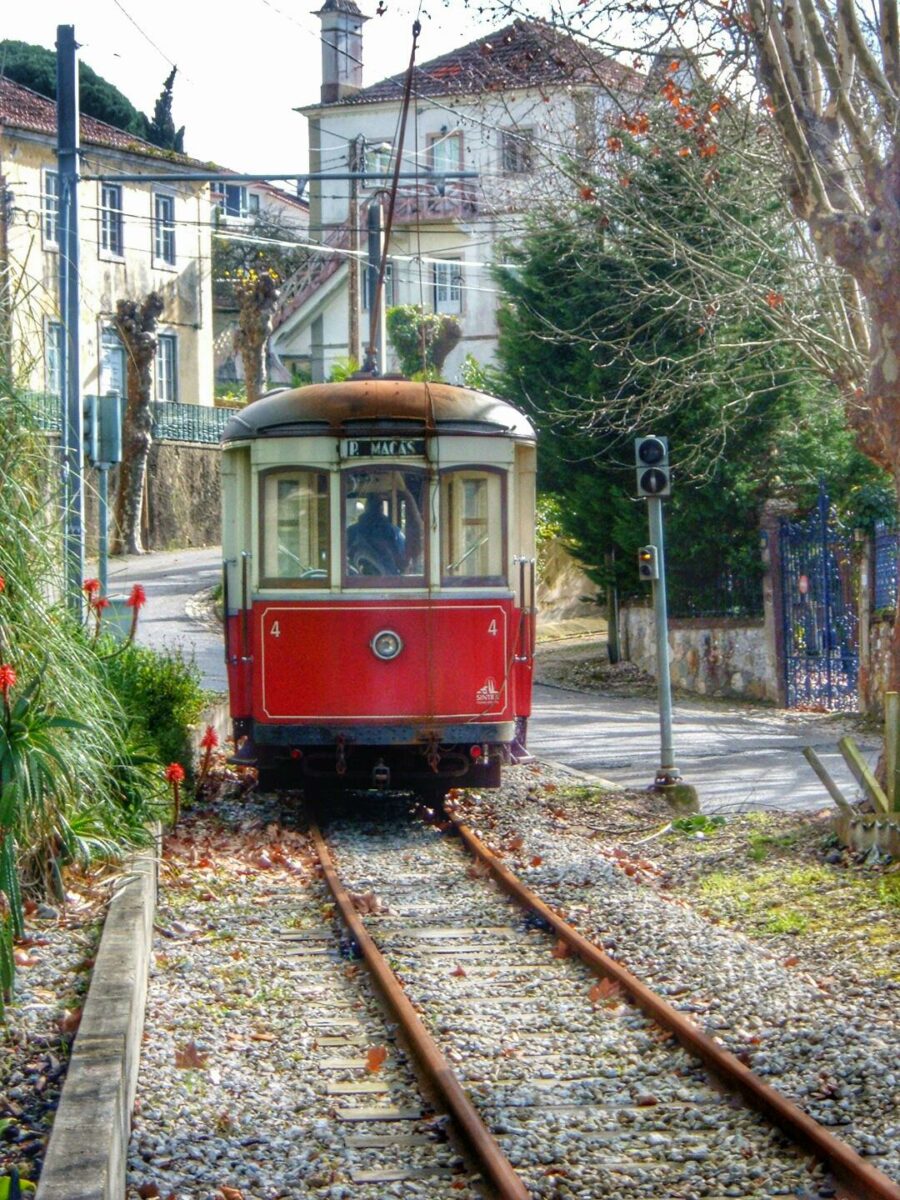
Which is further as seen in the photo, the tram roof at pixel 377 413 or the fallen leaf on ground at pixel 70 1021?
the tram roof at pixel 377 413

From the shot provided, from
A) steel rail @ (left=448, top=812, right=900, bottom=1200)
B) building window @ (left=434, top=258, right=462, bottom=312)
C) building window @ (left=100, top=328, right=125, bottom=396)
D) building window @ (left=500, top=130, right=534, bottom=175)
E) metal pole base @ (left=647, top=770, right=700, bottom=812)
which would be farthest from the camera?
→ building window @ (left=434, top=258, right=462, bottom=312)

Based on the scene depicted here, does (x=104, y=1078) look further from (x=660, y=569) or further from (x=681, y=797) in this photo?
(x=660, y=569)

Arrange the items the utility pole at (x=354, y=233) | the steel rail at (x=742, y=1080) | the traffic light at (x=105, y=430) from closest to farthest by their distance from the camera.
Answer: the steel rail at (x=742, y=1080), the traffic light at (x=105, y=430), the utility pole at (x=354, y=233)

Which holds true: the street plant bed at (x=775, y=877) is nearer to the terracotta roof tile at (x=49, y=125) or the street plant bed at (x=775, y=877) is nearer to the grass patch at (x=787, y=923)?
the grass patch at (x=787, y=923)

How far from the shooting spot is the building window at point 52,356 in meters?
9.11

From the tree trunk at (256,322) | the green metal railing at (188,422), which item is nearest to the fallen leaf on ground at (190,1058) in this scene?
the tree trunk at (256,322)

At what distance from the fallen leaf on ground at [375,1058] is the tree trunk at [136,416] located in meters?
31.2

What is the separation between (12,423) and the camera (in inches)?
334

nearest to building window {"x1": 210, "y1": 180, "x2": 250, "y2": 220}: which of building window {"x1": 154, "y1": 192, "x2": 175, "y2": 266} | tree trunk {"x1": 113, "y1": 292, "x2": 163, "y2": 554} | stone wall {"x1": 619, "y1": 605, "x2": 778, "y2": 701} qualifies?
building window {"x1": 154, "y1": 192, "x2": 175, "y2": 266}

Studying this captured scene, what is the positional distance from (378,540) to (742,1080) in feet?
22.3

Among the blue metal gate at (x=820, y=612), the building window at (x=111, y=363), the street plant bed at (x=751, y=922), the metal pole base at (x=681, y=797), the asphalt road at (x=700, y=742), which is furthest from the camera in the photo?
the building window at (x=111, y=363)

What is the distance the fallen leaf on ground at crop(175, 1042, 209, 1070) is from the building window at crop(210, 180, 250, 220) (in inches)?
2120

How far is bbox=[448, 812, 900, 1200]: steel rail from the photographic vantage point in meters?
4.87

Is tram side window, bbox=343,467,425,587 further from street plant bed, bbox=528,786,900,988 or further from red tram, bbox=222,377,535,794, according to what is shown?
street plant bed, bbox=528,786,900,988
